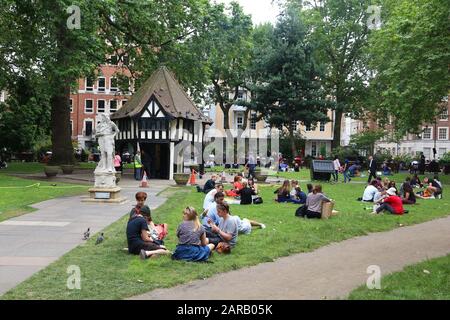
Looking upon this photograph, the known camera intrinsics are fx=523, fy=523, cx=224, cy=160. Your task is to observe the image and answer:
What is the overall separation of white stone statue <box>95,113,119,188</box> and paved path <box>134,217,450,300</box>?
33.9ft

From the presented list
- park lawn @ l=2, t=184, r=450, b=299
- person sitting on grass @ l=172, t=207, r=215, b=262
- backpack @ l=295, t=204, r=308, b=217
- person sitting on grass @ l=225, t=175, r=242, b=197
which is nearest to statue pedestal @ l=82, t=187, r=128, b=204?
park lawn @ l=2, t=184, r=450, b=299

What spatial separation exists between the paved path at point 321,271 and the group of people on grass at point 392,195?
391cm

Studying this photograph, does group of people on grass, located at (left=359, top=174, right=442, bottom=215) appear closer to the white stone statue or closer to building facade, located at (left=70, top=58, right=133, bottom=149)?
the white stone statue

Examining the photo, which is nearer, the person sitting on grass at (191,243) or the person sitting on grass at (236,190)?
the person sitting on grass at (191,243)

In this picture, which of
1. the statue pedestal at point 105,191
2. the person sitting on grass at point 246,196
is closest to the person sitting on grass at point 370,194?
the person sitting on grass at point 246,196

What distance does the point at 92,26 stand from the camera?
27.6 m

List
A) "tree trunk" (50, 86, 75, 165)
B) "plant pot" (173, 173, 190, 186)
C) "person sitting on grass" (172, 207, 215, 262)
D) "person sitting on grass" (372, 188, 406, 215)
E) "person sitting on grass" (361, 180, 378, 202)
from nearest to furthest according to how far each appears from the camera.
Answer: "person sitting on grass" (172, 207, 215, 262), "person sitting on grass" (372, 188, 406, 215), "person sitting on grass" (361, 180, 378, 202), "plant pot" (173, 173, 190, 186), "tree trunk" (50, 86, 75, 165)

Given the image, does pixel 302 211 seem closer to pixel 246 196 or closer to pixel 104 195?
pixel 246 196

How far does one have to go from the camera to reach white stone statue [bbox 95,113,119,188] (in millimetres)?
19688

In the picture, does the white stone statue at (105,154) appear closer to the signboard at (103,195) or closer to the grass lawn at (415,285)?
the signboard at (103,195)

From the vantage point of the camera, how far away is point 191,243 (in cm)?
998

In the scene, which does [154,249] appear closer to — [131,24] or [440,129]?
[131,24]

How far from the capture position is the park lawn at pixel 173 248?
788cm
